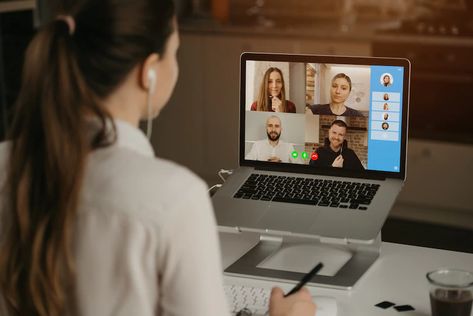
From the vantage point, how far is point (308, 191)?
2.14 m

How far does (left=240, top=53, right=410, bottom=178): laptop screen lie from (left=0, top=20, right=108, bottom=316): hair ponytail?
1.02 m

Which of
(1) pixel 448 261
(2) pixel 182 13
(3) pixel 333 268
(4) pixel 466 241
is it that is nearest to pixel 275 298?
(3) pixel 333 268

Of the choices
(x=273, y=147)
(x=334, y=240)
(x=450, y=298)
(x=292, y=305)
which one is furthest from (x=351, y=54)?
(x=292, y=305)

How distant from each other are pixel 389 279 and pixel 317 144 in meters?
0.39

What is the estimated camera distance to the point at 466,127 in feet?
13.6

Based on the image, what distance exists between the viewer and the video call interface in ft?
6.82

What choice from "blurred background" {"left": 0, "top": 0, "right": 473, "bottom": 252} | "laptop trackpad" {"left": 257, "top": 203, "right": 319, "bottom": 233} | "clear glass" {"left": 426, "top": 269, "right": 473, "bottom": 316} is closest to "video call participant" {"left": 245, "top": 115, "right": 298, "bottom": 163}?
"laptop trackpad" {"left": 257, "top": 203, "right": 319, "bottom": 233}

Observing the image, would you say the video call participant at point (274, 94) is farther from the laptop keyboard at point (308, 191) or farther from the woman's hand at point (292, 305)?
the woman's hand at point (292, 305)

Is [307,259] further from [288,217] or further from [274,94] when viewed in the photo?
[274,94]

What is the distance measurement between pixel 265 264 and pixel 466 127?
239 centimetres

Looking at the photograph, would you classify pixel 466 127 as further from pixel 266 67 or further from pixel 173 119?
pixel 266 67

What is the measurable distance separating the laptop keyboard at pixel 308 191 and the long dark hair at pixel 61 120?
0.98m

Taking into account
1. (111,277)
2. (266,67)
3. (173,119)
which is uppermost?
(266,67)

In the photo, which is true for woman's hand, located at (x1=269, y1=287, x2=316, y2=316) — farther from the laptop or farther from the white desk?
the laptop
